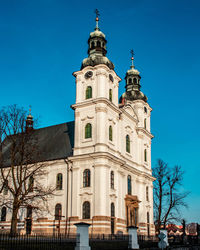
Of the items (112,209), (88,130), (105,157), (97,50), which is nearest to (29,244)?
(105,157)

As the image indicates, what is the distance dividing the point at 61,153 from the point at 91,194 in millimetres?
7739

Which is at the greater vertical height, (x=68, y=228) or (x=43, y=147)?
(x=43, y=147)

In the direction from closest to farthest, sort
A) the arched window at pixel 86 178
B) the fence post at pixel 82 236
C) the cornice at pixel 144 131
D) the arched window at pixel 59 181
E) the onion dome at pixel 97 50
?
the fence post at pixel 82 236, the arched window at pixel 86 178, the arched window at pixel 59 181, the onion dome at pixel 97 50, the cornice at pixel 144 131

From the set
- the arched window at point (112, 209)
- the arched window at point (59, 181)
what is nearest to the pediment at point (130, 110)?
the arched window at point (59, 181)

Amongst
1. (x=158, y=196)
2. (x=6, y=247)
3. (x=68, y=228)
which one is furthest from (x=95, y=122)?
(x=6, y=247)

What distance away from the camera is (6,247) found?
16500mm

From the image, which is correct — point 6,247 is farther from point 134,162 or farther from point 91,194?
point 134,162

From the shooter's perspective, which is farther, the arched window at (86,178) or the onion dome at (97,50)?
the onion dome at (97,50)

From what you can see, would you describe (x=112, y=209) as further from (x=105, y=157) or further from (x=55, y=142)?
(x=55, y=142)

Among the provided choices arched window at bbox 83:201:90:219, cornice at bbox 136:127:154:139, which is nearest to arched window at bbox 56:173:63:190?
arched window at bbox 83:201:90:219

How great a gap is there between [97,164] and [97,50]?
51.8 ft

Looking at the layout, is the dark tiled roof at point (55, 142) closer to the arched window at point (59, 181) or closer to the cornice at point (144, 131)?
the arched window at point (59, 181)

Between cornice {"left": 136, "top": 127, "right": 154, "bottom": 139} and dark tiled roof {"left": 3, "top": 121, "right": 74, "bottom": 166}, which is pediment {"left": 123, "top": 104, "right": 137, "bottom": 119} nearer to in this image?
cornice {"left": 136, "top": 127, "right": 154, "bottom": 139}

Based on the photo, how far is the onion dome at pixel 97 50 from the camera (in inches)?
1682
